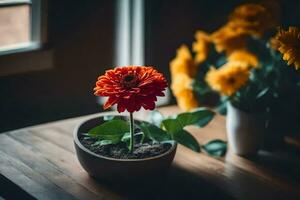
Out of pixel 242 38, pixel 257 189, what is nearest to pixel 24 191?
pixel 257 189

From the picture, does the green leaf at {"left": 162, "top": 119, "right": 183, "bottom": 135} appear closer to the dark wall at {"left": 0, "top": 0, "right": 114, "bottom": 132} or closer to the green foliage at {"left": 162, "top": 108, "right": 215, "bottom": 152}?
the green foliage at {"left": 162, "top": 108, "right": 215, "bottom": 152}

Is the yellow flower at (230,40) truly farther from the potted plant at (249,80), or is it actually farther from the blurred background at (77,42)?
the blurred background at (77,42)

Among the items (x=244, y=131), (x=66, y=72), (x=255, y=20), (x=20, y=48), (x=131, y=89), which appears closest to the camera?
(x=131, y=89)

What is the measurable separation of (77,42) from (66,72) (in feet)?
0.31

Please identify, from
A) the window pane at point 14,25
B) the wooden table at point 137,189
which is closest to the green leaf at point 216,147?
the wooden table at point 137,189

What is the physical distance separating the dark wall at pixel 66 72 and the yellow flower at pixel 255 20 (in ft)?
1.35

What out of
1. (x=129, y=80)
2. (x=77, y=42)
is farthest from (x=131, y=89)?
(x=77, y=42)

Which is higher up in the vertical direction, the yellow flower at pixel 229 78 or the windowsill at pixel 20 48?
the windowsill at pixel 20 48

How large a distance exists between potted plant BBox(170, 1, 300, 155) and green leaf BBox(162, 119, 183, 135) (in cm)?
17

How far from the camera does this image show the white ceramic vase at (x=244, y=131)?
1.36 meters

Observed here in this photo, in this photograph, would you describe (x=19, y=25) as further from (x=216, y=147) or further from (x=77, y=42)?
(x=216, y=147)

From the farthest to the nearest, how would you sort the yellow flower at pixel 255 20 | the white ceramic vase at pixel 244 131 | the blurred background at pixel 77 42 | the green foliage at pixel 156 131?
the blurred background at pixel 77 42 → the yellow flower at pixel 255 20 → the white ceramic vase at pixel 244 131 → the green foliage at pixel 156 131

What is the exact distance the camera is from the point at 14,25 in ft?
5.25

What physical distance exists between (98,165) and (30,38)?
60cm
